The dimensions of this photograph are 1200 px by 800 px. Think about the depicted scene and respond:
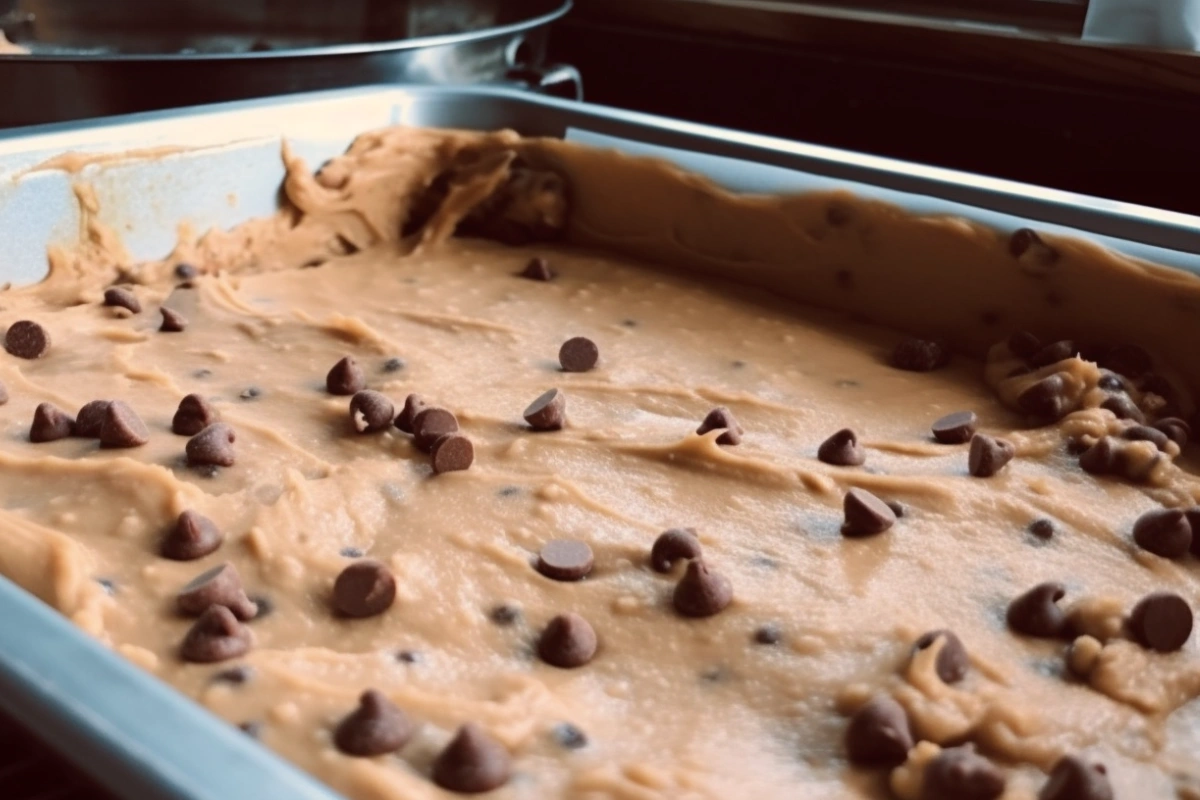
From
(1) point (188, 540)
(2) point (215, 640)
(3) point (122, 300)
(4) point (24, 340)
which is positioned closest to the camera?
(2) point (215, 640)

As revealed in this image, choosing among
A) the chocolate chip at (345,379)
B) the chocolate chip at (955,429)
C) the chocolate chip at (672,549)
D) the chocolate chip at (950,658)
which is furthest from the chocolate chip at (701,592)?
the chocolate chip at (345,379)

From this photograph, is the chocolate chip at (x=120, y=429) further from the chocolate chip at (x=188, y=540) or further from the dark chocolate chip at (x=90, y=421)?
the chocolate chip at (x=188, y=540)

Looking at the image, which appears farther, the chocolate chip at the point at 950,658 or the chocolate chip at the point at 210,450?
the chocolate chip at the point at 210,450

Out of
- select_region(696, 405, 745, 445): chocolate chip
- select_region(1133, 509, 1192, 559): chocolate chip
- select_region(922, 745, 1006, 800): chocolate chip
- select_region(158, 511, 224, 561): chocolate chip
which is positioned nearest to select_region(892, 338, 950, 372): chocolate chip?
select_region(696, 405, 745, 445): chocolate chip

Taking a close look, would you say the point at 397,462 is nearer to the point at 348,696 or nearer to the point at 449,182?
the point at 348,696

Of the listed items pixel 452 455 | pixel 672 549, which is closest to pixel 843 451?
pixel 672 549

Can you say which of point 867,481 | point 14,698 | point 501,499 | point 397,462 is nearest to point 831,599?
point 867,481

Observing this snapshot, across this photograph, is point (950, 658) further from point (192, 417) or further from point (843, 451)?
point (192, 417)
